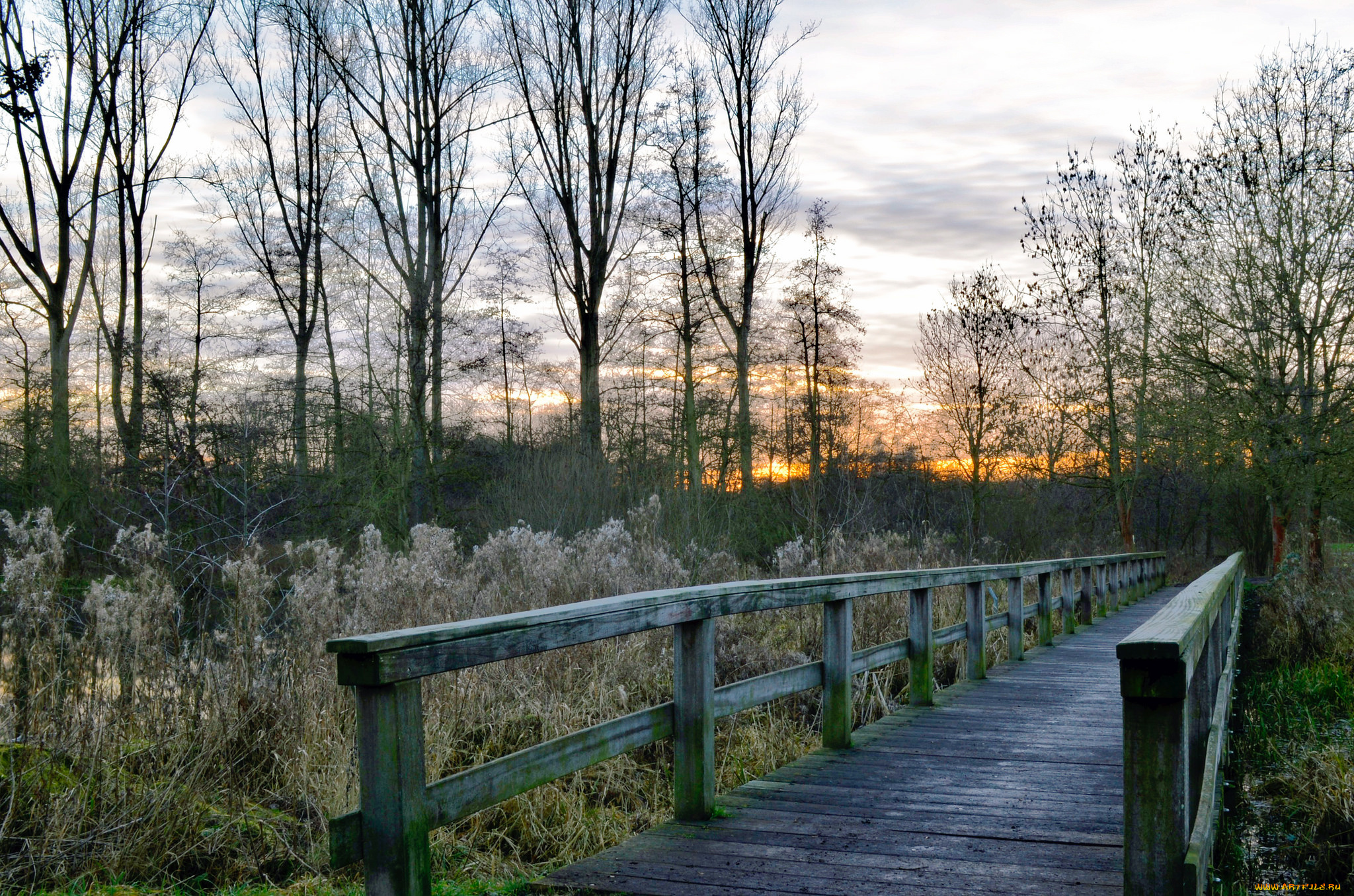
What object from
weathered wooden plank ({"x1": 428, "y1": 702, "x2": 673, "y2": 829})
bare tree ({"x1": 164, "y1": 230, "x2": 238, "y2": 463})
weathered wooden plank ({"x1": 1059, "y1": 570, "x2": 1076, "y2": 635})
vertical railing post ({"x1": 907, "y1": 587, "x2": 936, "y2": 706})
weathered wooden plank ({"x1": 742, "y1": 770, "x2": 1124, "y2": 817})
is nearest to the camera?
weathered wooden plank ({"x1": 428, "y1": 702, "x2": 673, "y2": 829})

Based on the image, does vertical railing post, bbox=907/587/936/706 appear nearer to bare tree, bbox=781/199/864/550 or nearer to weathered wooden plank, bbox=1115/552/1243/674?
weathered wooden plank, bbox=1115/552/1243/674

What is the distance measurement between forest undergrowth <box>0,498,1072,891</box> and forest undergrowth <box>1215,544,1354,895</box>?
272 cm

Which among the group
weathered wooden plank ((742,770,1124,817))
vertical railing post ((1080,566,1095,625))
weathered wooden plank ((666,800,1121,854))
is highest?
weathered wooden plank ((666,800,1121,854))

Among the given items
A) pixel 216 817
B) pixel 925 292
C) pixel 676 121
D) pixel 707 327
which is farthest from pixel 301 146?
pixel 216 817

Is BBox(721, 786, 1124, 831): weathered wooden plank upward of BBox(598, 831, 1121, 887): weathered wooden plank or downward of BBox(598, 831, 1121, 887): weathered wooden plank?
downward

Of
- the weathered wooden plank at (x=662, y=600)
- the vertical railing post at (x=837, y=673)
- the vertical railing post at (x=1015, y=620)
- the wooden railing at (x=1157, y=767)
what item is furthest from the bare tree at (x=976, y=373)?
the wooden railing at (x=1157, y=767)

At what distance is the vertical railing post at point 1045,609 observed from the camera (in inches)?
446

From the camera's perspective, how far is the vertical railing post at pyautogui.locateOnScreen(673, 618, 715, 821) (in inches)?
173

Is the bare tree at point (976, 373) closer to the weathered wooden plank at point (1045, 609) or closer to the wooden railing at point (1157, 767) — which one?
the weathered wooden plank at point (1045, 609)

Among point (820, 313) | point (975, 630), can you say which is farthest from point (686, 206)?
point (975, 630)

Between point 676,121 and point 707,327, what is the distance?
17.4 feet

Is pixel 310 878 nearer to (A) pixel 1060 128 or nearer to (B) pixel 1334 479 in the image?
(B) pixel 1334 479

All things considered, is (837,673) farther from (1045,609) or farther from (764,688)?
(1045,609)

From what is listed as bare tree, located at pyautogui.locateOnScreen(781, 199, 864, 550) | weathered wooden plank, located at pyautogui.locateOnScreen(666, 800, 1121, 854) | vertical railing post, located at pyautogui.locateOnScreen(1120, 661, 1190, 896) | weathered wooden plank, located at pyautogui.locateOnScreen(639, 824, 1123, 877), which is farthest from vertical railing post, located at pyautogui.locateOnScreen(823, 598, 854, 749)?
bare tree, located at pyautogui.locateOnScreen(781, 199, 864, 550)
